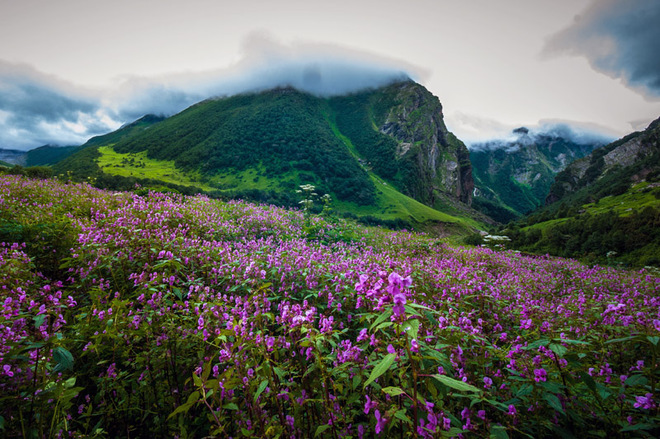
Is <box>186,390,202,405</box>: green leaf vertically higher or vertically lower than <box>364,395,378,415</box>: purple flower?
higher

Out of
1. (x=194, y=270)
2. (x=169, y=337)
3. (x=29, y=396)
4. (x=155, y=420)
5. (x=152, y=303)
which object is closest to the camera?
(x=29, y=396)

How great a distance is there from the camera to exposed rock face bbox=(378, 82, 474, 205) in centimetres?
16312

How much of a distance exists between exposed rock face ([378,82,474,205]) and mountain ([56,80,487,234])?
0.72m

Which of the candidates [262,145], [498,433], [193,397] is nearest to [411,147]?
[262,145]

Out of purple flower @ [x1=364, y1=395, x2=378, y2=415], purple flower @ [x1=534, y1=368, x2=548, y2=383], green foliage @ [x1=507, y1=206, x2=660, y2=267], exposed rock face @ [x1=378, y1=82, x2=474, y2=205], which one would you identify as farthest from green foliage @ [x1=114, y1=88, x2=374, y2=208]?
purple flower @ [x1=364, y1=395, x2=378, y2=415]

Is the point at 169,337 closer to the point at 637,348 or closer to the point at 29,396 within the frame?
the point at 29,396

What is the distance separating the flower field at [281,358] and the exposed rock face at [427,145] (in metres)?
162

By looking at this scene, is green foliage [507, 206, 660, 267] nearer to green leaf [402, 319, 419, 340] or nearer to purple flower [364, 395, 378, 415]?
purple flower [364, 395, 378, 415]

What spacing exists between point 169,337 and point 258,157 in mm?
120710

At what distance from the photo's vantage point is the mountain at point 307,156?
10221 cm

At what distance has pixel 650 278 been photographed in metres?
10.5

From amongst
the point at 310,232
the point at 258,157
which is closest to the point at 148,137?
the point at 258,157

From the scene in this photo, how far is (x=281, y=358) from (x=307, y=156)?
4867 inches

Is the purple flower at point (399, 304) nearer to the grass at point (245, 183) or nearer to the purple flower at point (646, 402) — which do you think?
the purple flower at point (646, 402)
